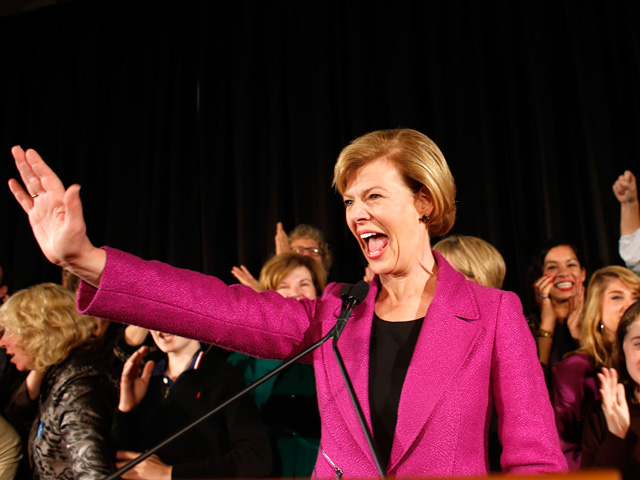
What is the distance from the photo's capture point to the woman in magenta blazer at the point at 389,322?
1.07 meters

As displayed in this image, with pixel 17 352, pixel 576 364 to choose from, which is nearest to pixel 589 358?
pixel 576 364

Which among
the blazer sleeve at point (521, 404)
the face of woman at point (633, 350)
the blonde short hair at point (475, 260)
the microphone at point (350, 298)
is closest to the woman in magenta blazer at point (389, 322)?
the blazer sleeve at point (521, 404)

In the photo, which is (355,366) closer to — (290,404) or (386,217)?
(386,217)

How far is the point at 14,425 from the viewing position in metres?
2.71

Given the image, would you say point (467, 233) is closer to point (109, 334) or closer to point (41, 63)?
point (109, 334)

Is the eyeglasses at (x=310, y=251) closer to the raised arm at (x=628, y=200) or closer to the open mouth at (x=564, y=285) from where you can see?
the open mouth at (x=564, y=285)

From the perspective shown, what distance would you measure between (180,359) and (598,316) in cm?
174

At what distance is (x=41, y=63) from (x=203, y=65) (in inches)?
65.4

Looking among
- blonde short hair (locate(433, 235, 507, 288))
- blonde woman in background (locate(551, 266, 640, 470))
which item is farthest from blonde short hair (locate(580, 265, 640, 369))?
blonde short hair (locate(433, 235, 507, 288))

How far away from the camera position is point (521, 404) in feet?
3.65

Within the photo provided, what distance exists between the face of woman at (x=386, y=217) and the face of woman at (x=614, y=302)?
152 centimetres

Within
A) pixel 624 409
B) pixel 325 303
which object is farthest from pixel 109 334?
pixel 624 409

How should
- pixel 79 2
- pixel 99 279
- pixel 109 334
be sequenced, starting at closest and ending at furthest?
1. pixel 99 279
2. pixel 109 334
3. pixel 79 2

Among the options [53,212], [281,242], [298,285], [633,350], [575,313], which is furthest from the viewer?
[281,242]
